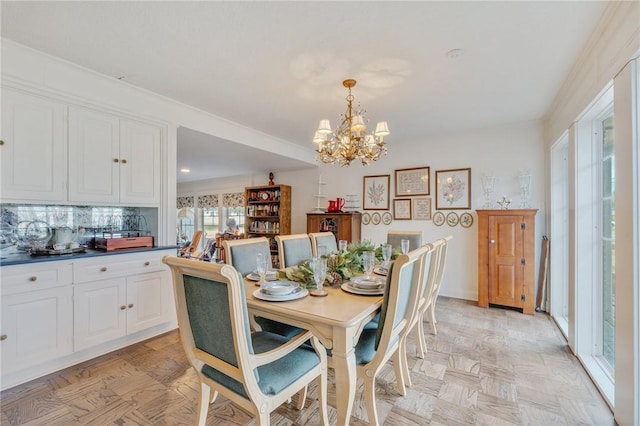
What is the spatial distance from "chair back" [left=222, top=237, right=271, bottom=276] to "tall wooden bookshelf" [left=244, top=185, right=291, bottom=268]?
314 centimetres

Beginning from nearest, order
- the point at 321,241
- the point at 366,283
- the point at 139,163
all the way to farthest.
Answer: the point at 366,283 < the point at 139,163 < the point at 321,241

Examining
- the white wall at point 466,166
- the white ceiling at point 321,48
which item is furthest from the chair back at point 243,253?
the white wall at point 466,166

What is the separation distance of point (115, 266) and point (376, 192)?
372 centimetres

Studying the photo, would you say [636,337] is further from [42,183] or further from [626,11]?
[42,183]

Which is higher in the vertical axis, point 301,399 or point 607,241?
point 607,241

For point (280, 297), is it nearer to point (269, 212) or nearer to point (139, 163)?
point (139, 163)

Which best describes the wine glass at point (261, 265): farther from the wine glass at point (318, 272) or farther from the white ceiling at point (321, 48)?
the white ceiling at point (321, 48)

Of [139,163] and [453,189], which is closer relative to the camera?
[139,163]

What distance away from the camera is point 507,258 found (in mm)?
3543

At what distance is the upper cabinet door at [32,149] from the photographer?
6.75 ft

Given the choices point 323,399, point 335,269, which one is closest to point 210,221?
point 335,269

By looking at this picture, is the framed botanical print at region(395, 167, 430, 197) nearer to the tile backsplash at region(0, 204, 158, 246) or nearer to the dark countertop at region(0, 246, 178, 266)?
the tile backsplash at region(0, 204, 158, 246)

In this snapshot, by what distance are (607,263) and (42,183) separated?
460 cm

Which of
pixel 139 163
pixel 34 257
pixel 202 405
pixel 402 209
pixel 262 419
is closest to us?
pixel 262 419
